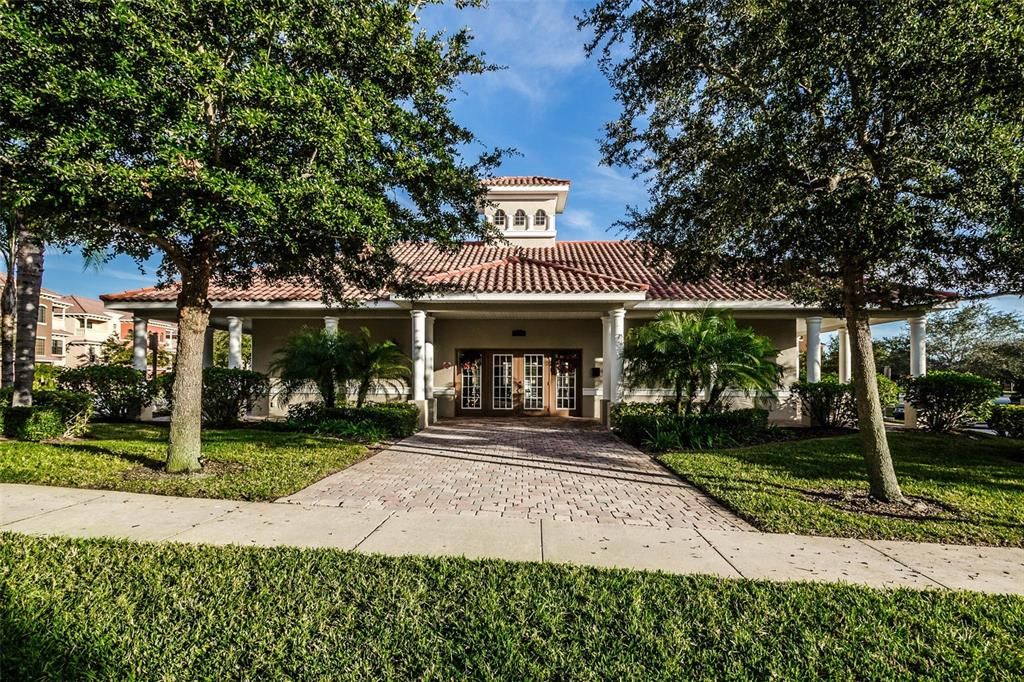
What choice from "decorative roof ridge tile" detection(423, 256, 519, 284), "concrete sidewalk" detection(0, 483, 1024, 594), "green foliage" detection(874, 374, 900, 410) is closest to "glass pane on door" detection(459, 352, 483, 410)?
"decorative roof ridge tile" detection(423, 256, 519, 284)

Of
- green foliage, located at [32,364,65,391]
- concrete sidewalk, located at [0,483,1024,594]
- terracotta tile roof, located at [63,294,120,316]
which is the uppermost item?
terracotta tile roof, located at [63,294,120,316]

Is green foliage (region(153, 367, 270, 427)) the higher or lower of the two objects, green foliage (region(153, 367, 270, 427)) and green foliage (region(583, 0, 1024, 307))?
the lower

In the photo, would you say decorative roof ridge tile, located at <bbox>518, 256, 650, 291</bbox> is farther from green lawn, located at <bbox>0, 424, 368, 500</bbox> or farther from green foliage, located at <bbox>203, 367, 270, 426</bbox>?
green foliage, located at <bbox>203, 367, 270, 426</bbox>

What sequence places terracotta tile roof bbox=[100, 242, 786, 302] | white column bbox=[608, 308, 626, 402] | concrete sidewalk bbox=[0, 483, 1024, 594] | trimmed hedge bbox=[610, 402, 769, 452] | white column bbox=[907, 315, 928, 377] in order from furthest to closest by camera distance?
white column bbox=[907, 315, 928, 377] < white column bbox=[608, 308, 626, 402] < terracotta tile roof bbox=[100, 242, 786, 302] < trimmed hedge bbox=[610, 402, 769, 452] < concrete sidewalk bbox=[0, 483, 1024, 594]

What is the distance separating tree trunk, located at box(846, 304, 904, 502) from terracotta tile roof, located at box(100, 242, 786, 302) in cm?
484

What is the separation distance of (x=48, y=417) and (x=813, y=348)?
701 inches

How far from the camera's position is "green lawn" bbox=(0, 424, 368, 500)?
620cm

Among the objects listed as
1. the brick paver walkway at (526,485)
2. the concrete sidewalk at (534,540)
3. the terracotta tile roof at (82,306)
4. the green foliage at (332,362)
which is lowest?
the brick paver walkway at (526,485)

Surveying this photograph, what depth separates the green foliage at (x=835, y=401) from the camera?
12742 millimetres

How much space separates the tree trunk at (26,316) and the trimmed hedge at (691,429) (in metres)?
12.3

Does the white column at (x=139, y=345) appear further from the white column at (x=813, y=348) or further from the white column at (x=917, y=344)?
the white column at (x=917, y=344)

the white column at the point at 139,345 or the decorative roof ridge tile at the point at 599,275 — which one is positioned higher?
the decorative roof ridge tile at the point at 599,275

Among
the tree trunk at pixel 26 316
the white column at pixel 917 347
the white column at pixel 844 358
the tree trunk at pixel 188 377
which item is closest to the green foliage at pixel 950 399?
the white column at pixel 917 347

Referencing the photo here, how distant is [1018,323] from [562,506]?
99.7 ft
